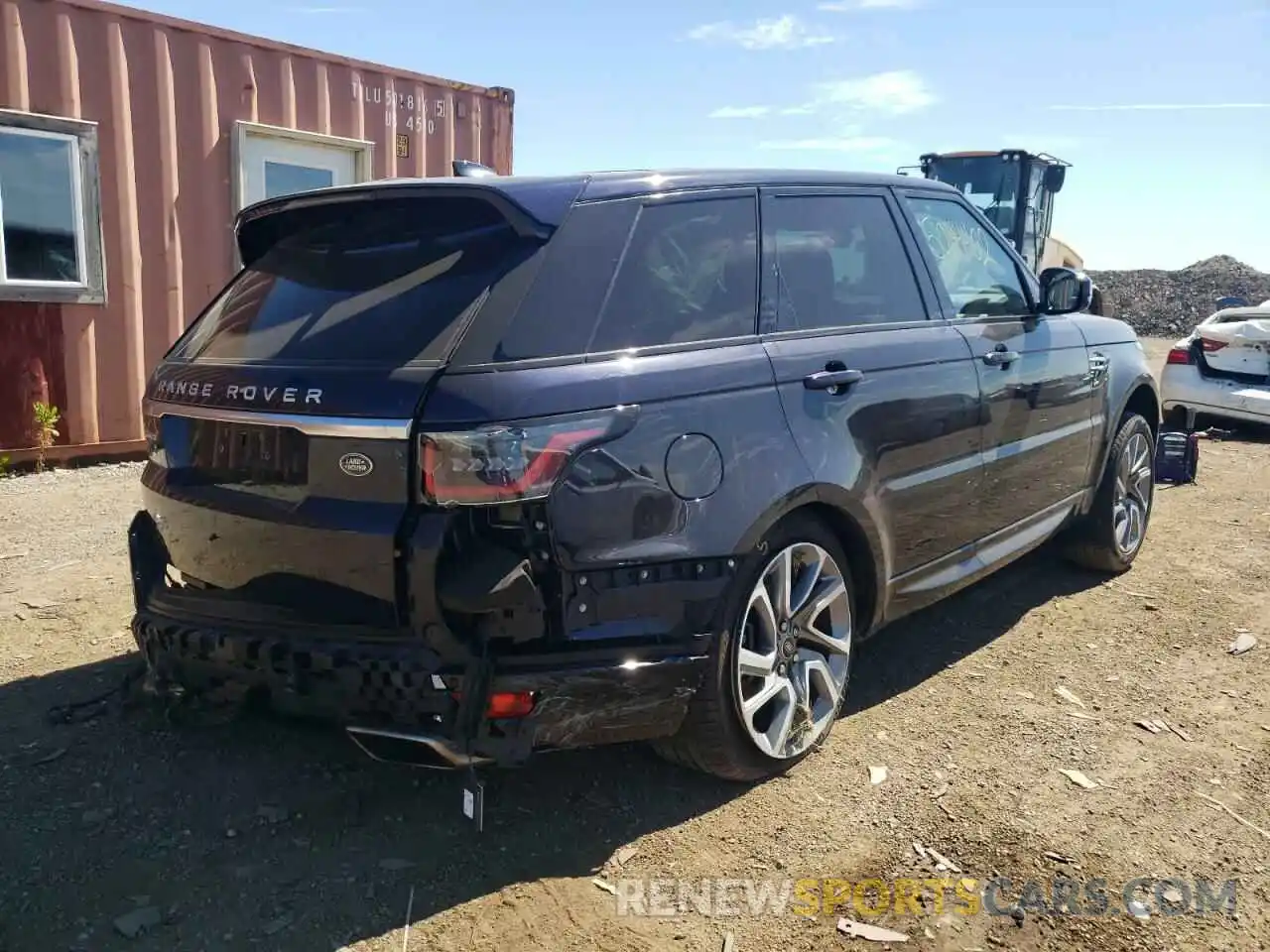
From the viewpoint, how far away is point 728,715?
2.93 meters

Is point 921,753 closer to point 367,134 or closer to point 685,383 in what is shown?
point 685,383

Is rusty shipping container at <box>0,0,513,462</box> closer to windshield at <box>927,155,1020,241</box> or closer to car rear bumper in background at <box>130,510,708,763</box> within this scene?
car rear bumper in background at <box>130,510,708,763</box>

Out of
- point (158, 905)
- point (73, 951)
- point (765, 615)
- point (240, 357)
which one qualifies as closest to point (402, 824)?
point (158, 905)

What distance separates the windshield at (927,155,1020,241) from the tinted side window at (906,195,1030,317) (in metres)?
10.8

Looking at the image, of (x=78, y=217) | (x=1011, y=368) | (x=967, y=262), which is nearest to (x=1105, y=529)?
(x=1011, y=368)

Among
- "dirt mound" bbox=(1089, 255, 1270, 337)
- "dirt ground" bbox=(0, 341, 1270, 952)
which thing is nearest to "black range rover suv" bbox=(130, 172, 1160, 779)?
"dirt ground" bbox=(0, 341, 1270, 952)

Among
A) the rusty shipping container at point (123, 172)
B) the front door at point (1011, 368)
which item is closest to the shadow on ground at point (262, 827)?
the front door at point (1011, 368)

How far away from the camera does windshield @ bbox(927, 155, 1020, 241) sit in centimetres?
1472

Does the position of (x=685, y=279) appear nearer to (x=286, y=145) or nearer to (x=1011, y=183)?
(x=286, y=145)

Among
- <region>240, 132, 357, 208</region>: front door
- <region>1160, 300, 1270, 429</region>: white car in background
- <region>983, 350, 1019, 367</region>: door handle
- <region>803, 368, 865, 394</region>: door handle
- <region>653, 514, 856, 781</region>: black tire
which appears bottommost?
<region>653, 514, 856, 781</region>: black tire

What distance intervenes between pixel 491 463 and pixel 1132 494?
4.25m

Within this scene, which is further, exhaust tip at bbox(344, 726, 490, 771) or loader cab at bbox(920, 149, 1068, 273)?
loader cab at bbox(920, 149, 1068, 273)

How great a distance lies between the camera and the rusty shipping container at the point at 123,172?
6887 mm

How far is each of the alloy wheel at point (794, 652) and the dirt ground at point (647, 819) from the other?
19 centimetres
